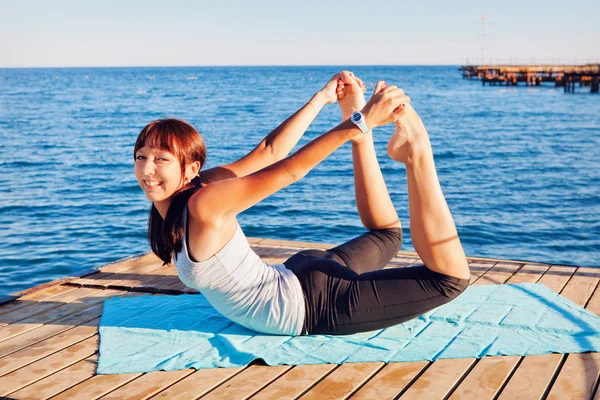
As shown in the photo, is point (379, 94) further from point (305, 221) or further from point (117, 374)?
point (305, 221)

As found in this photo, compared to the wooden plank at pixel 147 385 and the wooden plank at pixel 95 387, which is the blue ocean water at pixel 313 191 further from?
the wooden plank at pixel 147 385

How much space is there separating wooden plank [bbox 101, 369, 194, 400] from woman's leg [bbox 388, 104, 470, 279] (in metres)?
1.34

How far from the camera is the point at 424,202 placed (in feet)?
10.3

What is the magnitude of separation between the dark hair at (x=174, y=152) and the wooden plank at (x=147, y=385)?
602 mm

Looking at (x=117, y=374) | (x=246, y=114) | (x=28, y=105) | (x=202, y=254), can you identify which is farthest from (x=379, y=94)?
(x=28, y=105)

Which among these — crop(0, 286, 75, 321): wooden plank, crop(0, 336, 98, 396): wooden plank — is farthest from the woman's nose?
crop(0, 286, 75, 321): wooden plank

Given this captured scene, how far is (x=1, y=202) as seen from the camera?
14.2 m

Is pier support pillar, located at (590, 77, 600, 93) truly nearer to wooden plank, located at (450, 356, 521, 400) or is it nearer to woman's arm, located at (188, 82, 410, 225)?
wooden plank, located at (450, 356, 521, 400)

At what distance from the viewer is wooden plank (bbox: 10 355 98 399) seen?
115 inches

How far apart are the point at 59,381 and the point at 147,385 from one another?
17.5 inches

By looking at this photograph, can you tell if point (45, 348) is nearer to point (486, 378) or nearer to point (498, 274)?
point (486, 378)

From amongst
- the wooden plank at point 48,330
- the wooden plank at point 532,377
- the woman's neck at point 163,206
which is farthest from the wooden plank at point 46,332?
the wooden plank at point 532,377

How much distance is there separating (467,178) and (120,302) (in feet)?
50.0

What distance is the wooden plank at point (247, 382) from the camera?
2881mm
